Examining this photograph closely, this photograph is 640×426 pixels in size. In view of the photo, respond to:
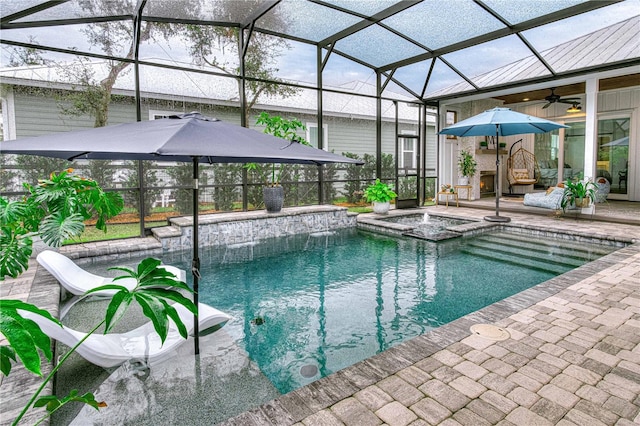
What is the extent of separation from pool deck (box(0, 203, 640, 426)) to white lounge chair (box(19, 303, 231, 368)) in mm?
308

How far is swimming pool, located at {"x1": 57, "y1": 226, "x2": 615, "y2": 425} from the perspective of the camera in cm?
248

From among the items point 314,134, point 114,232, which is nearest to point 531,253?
point 314,134

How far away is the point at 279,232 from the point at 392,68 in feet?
18.4

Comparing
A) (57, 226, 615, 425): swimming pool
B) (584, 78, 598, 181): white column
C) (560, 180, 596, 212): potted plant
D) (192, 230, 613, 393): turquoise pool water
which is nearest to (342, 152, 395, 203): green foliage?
(57, 226, 615, 425): swimming pool

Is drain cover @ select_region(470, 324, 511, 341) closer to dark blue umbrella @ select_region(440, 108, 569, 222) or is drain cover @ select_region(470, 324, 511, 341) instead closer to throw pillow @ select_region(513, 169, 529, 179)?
dark blue umbrella @ select_region(440, 108, 569, 222)

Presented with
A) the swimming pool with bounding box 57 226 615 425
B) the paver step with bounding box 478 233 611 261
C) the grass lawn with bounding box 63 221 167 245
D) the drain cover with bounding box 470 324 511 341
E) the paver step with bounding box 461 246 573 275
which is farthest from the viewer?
the grass lawn with bounding box 63 221 167 245

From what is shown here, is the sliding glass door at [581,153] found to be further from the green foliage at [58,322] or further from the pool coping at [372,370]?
the green foliage at [58,322]

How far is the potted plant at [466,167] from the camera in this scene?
11.8 metres

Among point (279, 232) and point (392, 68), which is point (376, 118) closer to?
point (392, 68)

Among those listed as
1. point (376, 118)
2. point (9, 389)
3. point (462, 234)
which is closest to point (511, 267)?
point (462, 234)

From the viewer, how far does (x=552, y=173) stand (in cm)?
1264

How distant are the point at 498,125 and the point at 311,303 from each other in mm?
6460

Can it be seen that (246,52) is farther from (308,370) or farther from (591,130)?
(591,130)

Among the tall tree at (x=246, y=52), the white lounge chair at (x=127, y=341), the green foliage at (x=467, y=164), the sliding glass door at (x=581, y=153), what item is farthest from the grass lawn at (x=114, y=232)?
the sliding glass door at (x=581, y=153)
